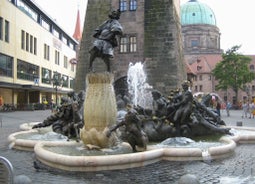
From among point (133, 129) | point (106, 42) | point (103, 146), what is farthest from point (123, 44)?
point (133, 129)

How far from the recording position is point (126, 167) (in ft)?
27.2

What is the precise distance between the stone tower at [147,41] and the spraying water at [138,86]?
1.26ft

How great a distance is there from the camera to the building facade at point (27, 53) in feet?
150

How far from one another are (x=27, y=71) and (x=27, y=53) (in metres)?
2.60

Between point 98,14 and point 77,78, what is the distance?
5199 millimetres

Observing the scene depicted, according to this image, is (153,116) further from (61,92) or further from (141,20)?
(61,92)

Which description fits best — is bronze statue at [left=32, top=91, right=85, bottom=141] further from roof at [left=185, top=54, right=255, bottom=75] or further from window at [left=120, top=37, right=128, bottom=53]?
roof at [left=185, top=54, right=255, bottom=75]

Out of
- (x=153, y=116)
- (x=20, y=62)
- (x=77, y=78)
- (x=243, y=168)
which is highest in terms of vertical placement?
(x=20, y=62)

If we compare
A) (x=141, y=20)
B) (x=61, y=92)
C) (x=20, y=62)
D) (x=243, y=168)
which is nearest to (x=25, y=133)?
(x=243, y=168)

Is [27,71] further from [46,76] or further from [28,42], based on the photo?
[46,76]

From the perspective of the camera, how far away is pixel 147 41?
27016 millimetres

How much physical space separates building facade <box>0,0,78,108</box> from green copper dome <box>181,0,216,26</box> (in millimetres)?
41206

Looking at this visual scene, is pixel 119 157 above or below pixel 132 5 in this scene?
below

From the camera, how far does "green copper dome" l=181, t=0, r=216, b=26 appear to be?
10099 cm
